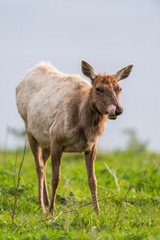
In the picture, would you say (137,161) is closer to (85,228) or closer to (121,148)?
(121,148)

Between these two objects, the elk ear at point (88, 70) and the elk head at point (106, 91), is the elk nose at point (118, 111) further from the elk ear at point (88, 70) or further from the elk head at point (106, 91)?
the elk ear at point (88, 70)

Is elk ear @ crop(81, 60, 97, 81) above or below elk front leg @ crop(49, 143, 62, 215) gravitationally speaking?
above

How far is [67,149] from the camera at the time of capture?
271 inches

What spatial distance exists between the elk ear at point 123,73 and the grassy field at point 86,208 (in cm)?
182

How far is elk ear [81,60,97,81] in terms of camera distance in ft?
21.8

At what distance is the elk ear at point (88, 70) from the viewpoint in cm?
665

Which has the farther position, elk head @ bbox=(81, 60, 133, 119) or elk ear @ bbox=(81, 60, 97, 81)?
elk ear @ bbox=(81, 60, 97, 81)

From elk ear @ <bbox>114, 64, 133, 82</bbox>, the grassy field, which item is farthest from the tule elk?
the grassy field

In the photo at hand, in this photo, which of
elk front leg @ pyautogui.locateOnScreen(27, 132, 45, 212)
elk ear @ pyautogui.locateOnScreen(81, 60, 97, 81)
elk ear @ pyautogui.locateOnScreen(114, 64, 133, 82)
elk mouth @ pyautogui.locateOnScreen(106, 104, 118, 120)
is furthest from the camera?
elk front leg @ pyautogui.locateOnScreen(27, 132, 45, 212)

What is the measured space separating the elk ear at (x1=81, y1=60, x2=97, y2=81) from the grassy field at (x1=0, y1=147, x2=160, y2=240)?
6.25 feet

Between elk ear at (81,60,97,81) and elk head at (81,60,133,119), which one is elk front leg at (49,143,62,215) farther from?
elk ear at (81,60,97,81)

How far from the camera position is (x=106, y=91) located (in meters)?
6.18

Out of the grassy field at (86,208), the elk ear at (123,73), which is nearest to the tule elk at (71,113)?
the elk ear at (123,73)

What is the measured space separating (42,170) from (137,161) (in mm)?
4581
